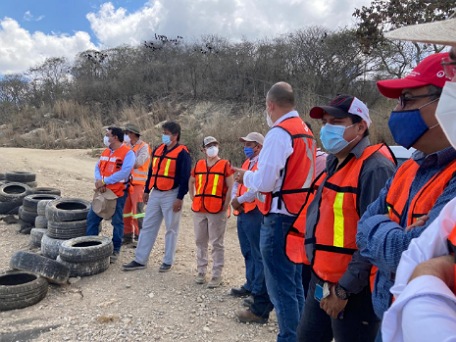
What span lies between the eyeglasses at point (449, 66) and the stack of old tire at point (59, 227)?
5688 millimetres

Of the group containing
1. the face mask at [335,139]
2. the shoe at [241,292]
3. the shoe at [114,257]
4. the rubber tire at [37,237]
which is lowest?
the shoe at [241,292]

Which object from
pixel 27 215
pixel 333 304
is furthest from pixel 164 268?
pixel 333 304

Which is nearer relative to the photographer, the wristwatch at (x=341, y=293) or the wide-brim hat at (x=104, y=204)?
the wristwatch at (x=341, y=293)

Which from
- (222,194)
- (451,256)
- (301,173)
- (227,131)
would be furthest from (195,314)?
(227,131)

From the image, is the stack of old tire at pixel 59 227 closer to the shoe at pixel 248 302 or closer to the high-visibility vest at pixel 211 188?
the high-visibility vest at pixel 211 188

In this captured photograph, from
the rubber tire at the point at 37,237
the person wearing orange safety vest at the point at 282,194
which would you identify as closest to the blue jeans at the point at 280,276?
the person wearing orange safety vest at the point at 282,194

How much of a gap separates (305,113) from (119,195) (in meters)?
10.6

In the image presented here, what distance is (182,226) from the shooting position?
8750 millimetres

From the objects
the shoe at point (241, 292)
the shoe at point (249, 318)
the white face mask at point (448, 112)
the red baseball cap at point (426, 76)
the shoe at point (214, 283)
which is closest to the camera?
the white face mask at point (448, 112)

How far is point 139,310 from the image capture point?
4.70 meters

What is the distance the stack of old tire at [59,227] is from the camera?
20.0 ft

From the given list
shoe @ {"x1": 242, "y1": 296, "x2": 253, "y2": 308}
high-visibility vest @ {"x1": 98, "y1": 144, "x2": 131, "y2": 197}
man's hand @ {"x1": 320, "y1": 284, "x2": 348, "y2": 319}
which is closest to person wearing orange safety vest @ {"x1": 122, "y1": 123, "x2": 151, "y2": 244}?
high-visibility vest @ {"x1": 98, "y1": 144, "x2": 131, "y2": 197}

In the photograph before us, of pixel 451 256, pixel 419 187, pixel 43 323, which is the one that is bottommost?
pixel 43 323

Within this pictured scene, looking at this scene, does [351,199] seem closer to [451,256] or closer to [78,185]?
[451,256]
